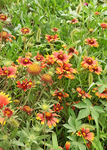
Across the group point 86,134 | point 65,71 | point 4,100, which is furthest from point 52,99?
point 4,100

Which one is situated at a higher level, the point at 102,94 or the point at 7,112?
the point at 7,112

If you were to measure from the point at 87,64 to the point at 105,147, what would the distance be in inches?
22.5

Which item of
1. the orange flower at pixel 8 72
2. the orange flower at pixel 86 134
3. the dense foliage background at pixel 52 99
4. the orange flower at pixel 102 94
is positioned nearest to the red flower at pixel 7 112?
the dense foliage background at pixel 52 99

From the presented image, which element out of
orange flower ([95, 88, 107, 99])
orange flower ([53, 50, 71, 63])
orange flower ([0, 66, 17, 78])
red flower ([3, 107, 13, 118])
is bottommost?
orange flower ([95, 88, 107, 99])

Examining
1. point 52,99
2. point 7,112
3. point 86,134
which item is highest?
point 7,112

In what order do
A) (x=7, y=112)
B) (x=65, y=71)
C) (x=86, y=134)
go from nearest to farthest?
(x=7, y=112)
(x=86, y=134)
(x=65, y=71)

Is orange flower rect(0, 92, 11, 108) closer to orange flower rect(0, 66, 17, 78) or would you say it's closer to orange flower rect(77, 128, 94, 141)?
orange flower rect(0, 66, 17, 78)

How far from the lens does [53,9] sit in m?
2.87

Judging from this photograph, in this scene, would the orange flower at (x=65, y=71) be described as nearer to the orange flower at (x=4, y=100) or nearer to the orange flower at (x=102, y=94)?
the orange flower at (x=102, y=94)

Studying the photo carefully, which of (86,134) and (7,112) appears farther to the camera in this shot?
(86,134)

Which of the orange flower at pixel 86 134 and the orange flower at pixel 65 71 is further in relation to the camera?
the orange flower at pixel 65 71

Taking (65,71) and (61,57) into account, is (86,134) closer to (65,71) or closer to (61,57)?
(65,71)

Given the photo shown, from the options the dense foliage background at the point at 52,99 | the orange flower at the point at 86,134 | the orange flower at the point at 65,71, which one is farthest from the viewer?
the orange flower at the point at 65,71

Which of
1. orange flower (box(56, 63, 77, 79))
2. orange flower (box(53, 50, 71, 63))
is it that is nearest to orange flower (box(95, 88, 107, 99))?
orange flower (box(56, 63, 77, 79))
